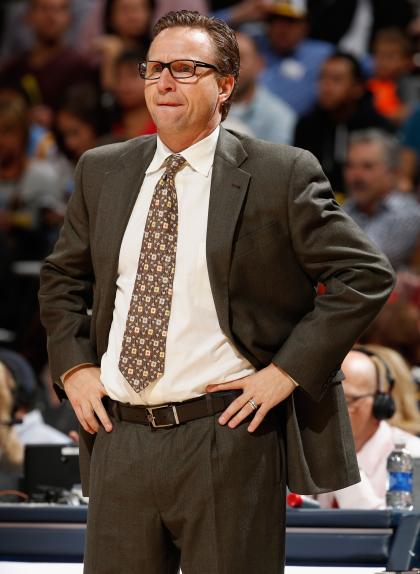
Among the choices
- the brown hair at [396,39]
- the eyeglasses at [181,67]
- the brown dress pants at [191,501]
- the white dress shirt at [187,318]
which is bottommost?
the brown dress pants at [191,501]

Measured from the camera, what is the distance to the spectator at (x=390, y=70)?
8492 millimetres

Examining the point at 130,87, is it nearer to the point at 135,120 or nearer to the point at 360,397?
the point at 135,120

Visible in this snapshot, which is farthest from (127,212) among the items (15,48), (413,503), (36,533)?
(15,48)

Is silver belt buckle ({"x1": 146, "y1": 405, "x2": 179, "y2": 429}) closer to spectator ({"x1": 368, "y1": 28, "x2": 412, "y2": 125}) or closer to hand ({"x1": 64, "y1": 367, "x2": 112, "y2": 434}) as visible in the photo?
hand ({"x1": 64, "y1": 367, "x2": 112, "y2": 434})

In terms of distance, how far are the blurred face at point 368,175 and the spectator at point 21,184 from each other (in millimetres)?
2019

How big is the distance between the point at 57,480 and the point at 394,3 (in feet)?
19.5

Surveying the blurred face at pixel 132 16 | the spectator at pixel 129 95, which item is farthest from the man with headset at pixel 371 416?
the blurred face at pixel 132 16

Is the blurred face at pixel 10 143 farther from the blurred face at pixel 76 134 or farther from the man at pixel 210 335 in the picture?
the man at pixel 210 335

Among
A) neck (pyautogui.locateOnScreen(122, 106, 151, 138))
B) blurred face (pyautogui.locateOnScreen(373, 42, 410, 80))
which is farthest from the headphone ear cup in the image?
blurred face (pyautogui.locateOnScreen(373, 42, 410, 80))

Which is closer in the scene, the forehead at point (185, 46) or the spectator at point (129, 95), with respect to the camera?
the forehead at point (185, 46)

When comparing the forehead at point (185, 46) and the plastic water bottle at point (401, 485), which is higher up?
the forehead at point (185, 46)

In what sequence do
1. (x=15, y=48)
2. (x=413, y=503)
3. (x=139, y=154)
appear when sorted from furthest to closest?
(x=15, y=48)
(x=413, y=503)
(x=139, y=154)

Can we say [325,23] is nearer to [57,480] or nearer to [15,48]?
[15,48]

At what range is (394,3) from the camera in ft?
28.9
